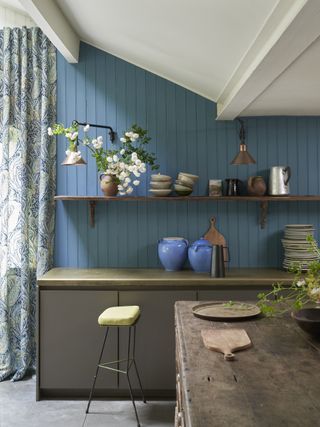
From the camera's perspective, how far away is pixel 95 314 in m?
3.84

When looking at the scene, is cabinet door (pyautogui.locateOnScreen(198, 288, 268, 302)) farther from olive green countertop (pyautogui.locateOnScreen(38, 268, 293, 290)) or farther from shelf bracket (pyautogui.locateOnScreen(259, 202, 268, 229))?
shelf bracket (pyautogui.locateOnScreen(259, 202, 268, 229))

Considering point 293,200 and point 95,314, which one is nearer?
point 95,314

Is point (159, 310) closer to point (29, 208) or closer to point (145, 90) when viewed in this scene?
point (29, 208)

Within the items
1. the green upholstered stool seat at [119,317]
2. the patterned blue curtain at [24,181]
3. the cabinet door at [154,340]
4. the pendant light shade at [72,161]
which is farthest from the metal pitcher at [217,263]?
the patterned blue curtain at [24,181]

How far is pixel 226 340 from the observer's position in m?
1.98

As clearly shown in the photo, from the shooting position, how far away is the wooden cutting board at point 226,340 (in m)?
1.88

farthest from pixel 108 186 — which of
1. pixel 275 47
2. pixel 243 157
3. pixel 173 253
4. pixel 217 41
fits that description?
pixel 275 47

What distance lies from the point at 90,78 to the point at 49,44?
472 mm

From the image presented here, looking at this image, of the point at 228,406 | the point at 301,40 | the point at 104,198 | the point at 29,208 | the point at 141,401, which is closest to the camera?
the point at 228,406

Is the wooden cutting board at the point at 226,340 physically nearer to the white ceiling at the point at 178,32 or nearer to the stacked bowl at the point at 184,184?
the white ceiling at the point at 178,32

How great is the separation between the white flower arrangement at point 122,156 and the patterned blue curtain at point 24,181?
0.35m

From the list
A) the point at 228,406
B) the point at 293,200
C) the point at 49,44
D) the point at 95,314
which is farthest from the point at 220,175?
the point at 228,406

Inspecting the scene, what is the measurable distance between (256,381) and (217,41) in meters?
2.13

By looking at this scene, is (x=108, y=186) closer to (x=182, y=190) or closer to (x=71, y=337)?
(x=182, y=190)
